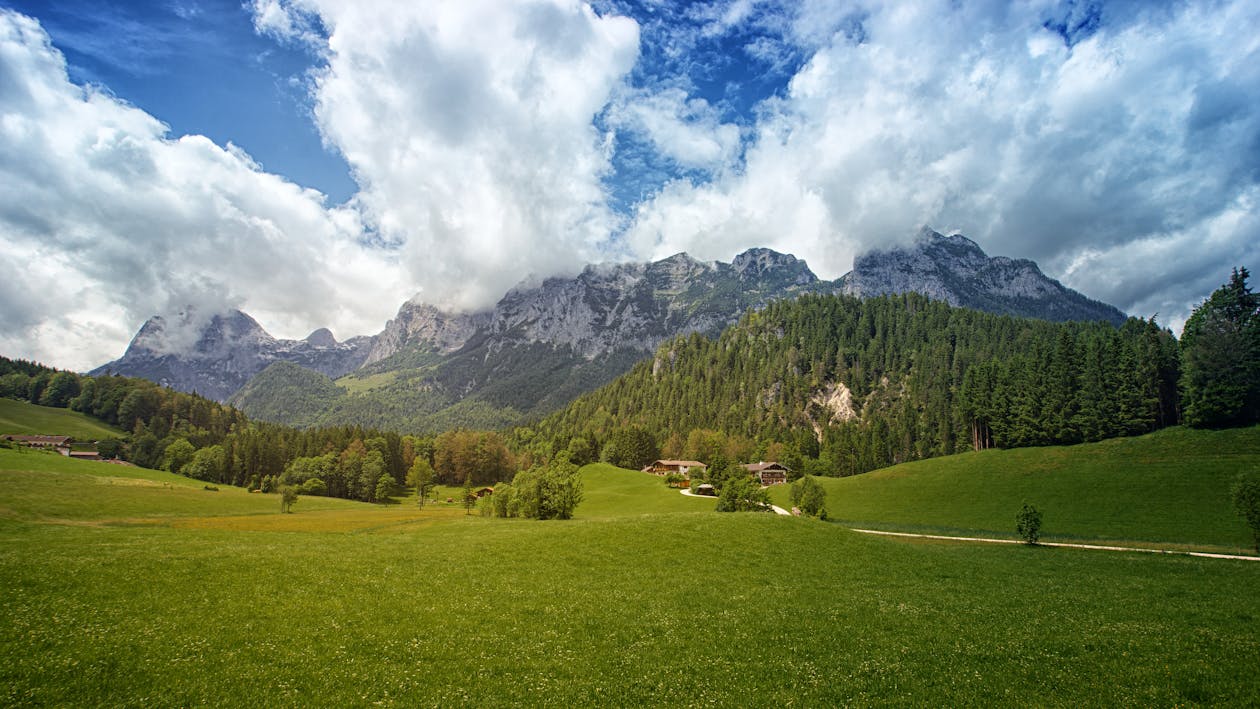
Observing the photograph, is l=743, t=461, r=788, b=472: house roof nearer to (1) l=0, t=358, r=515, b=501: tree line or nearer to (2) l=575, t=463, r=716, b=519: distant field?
(2) l=575, t=463, r=716, b=519: distant field

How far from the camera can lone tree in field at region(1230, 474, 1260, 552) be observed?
49750 millimetres

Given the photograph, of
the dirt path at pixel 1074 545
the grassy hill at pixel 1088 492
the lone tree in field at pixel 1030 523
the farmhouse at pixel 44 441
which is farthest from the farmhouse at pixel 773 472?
the farmhouse at pixel 44 441

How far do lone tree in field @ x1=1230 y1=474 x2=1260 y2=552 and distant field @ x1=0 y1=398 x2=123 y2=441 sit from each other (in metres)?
244

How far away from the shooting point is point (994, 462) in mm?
105125

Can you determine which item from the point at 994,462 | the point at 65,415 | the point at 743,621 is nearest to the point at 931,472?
the point at 994,462

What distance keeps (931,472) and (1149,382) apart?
157 ft

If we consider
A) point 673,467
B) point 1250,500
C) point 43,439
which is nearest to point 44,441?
point 43,439

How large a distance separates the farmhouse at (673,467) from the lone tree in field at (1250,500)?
12081 centimetres

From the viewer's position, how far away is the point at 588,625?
2175 cm

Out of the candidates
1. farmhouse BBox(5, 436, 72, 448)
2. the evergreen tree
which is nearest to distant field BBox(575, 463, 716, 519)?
the evergreen tree

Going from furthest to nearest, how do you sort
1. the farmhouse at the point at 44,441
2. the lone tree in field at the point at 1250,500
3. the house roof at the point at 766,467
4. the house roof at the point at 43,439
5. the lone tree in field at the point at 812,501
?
the house roof at the point at 766,467 < the house roof at the point at 43,439 < the farmhouse at the point at 44,441 < the lone tree in field at the point at 812,501 < the lone tree in field at the point at 1250,500

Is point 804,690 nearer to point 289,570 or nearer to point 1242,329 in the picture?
point 289,570

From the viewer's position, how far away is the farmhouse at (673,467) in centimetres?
16838

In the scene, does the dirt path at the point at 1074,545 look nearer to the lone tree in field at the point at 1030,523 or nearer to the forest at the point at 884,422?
the lone tree in field at the point at 1030,523
